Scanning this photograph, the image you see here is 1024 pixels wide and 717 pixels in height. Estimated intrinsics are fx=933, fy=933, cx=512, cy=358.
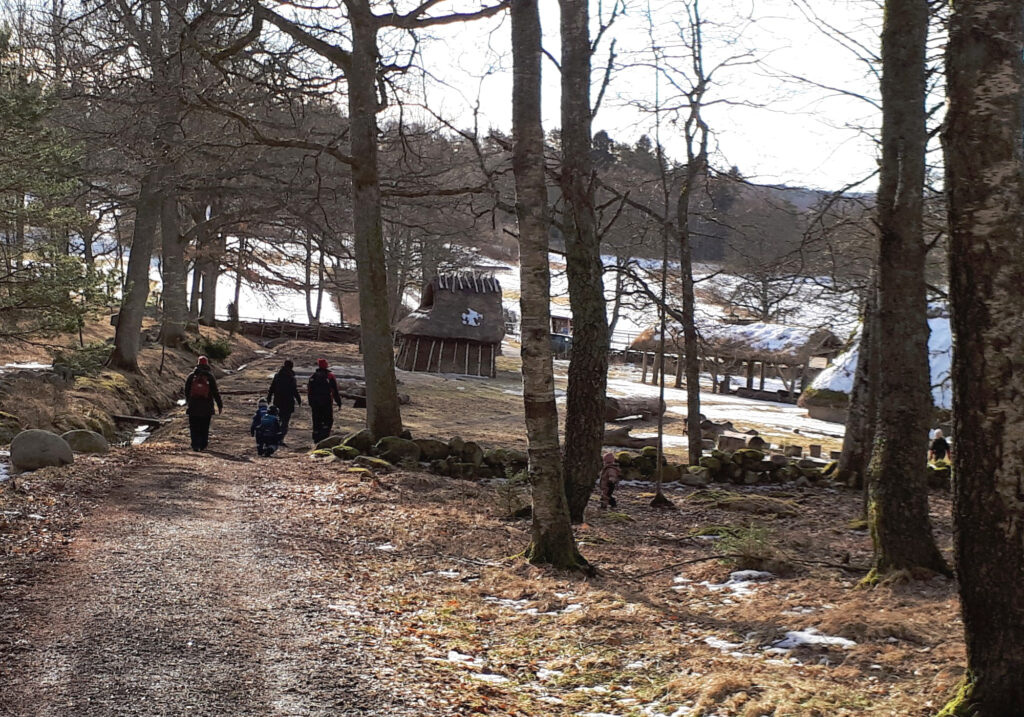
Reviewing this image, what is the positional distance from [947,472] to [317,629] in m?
12.7

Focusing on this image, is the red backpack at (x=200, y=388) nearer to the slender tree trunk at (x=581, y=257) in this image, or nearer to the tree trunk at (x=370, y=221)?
the tree trunk at (x=370, y=221)

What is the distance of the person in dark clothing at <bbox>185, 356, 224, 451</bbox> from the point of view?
14562mm

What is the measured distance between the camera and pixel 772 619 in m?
6.18

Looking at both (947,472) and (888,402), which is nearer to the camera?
(888,402)

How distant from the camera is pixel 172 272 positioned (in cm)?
3102

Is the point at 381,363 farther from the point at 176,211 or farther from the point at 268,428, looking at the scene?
the point at 176,211

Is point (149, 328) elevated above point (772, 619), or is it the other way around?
point (149, 328)

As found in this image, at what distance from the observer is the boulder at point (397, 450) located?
14.3 m

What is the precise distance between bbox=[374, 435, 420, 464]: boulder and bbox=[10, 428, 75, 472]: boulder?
15.0 ft

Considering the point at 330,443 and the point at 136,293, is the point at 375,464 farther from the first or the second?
the point at 136,293

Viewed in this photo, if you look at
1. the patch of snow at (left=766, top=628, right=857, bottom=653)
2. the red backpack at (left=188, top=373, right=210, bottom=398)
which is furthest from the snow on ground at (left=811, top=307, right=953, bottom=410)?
the patch of snow at (left=766, top=628, right=857, bottom=653)

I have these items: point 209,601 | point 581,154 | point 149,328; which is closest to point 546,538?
point 209,601

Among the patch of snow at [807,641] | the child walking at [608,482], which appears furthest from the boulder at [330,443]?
the patch of snow at [807,641]

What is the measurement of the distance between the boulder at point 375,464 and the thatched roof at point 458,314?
24420 millimetres
